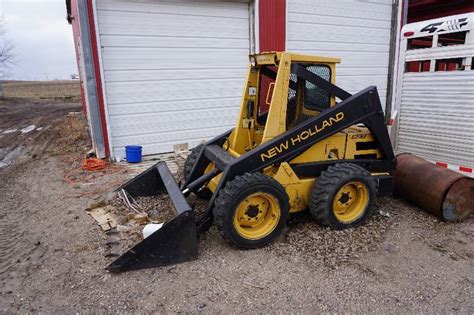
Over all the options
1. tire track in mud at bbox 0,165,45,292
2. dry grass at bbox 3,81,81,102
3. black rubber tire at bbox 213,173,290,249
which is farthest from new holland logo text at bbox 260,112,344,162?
dry grass at bbox 3,81,81,102

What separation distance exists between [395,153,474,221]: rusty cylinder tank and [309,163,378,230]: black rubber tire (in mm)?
829

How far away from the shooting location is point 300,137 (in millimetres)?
3930

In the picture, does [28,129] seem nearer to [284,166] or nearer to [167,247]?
[167,247]

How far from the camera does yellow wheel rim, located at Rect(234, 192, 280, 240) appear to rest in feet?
12.0

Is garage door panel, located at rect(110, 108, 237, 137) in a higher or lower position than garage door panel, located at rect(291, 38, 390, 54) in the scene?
lower

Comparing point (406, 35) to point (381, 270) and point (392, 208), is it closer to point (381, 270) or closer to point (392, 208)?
point (392, 208)

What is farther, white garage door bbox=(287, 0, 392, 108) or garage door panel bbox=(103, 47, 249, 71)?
white garage door bbox=(287, 0, 392, 108)

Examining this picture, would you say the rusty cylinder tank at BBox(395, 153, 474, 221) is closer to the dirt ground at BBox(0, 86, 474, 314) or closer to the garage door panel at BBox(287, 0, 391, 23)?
the dirt ground at BBox(0, 86, 474, 314)

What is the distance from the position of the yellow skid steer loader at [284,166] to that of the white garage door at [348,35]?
4.78 meters

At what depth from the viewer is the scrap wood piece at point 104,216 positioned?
13.5 ft

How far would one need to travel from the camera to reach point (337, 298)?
9.65ft

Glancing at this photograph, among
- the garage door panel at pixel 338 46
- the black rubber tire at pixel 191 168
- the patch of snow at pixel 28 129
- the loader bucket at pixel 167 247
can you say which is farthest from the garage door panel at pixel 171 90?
the patch of snow at pixel 28 129

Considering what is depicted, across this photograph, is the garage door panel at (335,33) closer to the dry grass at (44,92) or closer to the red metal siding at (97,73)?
the red metal siding at (97,73)

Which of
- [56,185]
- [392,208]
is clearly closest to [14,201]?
[56,185]
